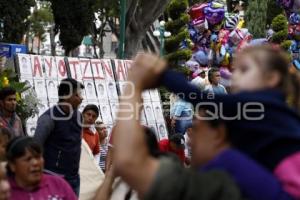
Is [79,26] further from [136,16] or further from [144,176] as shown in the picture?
[144,176]

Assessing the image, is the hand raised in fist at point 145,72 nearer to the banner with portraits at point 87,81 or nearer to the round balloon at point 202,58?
the banner with portraits at point 87,81

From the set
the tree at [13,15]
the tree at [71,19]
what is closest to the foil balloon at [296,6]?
the tree at [13,15]

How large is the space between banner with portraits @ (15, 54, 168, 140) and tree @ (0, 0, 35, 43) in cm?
1226

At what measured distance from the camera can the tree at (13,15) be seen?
2477 cm

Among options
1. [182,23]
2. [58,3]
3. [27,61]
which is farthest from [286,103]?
[58,3]

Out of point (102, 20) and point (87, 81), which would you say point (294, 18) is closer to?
point (87, 81)

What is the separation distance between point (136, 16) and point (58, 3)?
23.6 feet

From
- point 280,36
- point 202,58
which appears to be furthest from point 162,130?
point 280,36

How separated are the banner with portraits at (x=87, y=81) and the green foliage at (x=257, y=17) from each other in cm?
2821

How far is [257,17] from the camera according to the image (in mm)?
41688

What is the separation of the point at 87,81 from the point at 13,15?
43.8 feet

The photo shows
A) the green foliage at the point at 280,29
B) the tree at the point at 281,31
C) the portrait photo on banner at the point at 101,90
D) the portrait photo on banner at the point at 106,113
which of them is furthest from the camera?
the green foliage at the point at 280,29

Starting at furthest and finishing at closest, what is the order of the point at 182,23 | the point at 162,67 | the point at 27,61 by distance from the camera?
the point at 182,23 → the point at 27,61 → the point at 162,67

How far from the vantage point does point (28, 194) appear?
152 inches
